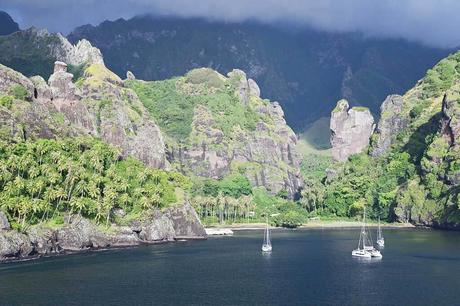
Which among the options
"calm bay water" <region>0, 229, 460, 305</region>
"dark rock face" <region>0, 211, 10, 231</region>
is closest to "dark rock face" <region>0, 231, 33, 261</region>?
"dark rock face" <region>0, 211, 10, 231</region>

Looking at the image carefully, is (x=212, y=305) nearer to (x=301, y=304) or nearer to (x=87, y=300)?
(x=301, y=304)

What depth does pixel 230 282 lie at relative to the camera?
527ft

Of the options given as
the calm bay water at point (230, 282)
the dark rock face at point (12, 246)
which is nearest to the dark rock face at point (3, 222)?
the dark rock face at point (12, 246)

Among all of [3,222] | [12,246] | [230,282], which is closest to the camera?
[230,282]

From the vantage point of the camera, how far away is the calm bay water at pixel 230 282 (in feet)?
453

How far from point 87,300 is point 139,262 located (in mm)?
57736

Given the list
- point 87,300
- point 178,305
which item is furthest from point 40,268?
point 178,305

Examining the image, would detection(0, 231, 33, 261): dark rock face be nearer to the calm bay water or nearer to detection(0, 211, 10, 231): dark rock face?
detection(0, 211, 10, 231): dark rock face

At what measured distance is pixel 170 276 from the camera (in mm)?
168625

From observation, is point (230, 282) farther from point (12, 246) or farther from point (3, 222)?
point (3, 222)

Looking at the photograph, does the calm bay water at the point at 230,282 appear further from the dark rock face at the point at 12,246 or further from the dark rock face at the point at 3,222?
the dark rock face at the point at 3,222

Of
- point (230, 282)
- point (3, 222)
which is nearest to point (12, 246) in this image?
point (3, 222)

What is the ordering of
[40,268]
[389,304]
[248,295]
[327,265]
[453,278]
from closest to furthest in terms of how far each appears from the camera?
[389,304]
[248,295]
[453,278]
[40,268]
[327,265]

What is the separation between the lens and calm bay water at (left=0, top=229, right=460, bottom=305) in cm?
13812
